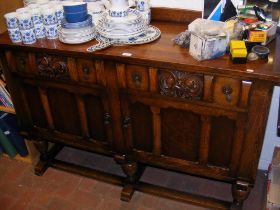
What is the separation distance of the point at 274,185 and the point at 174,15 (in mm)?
1086

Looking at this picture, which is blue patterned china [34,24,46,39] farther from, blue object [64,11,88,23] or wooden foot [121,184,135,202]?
wooden foot [121,184,135,202]

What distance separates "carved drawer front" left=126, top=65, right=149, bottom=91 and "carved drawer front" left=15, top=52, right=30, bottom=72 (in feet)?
1.92

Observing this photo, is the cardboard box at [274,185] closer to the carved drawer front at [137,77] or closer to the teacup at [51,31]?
the carved drawer front at [137,77]

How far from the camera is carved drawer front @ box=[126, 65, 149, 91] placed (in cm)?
159

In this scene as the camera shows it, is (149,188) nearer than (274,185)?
No

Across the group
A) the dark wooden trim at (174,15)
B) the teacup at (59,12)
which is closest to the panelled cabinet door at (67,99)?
the teacup at (59,12)

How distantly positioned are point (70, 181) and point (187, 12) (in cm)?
129

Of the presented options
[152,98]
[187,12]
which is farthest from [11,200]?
[187,12]

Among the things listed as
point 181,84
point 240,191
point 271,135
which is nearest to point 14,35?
point 181,84

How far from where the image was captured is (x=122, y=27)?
5.47 feet

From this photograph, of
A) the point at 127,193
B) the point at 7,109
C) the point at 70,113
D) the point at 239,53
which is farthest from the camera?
the point at 7,109

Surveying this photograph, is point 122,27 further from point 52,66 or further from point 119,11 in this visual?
point 52,66

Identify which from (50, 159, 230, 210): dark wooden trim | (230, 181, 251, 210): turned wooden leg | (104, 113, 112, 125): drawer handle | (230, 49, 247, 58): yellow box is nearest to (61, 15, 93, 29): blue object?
(104, 113, 112, 125): drawer handle

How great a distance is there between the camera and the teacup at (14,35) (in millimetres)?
1750
